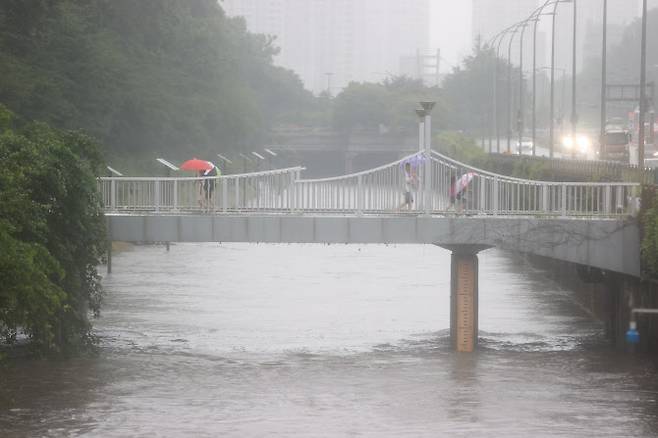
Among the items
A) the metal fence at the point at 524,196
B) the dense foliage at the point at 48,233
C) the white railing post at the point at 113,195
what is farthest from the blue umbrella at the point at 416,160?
the dense foliage at the point at 48,233

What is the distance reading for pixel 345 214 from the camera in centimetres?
4481

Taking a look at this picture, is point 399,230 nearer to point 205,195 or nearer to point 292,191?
point 292,191

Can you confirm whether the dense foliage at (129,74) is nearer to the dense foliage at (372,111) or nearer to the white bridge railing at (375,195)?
the white bridge railing at (375,195)

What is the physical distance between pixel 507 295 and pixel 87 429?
1264 inches

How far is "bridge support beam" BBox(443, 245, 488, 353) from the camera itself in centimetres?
4512

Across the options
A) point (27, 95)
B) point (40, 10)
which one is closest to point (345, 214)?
point (27, 95)

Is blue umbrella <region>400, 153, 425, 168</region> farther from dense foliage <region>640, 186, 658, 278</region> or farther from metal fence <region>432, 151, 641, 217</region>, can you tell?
dense foliage <region>640, 186, 658, 278</region>

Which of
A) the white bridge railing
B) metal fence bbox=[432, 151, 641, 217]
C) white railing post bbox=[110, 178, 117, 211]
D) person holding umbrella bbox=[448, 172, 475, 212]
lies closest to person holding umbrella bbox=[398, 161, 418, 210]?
the white bridge railing

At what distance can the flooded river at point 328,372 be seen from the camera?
115 feet

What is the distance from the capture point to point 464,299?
45250 mm

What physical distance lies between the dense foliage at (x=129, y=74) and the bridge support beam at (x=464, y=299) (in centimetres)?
2412

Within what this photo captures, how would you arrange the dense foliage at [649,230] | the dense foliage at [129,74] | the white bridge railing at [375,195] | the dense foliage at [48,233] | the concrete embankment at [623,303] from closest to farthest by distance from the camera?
the dense foliage at [48,233] → the dense foliage at [649,230] → the white bridge railing at [375,195] → the concrete embankment at [623,303] → the dense foliage at [129,74]

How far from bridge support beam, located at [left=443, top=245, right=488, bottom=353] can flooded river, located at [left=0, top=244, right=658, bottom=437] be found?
Answer: 2.20ft

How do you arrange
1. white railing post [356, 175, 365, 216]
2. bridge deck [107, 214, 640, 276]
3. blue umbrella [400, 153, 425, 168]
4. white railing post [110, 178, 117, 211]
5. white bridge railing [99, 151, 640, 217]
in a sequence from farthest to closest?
blue umbrella [400, 153, 425, 168] < white railing post [110, 178, 117, 211] < white bridge railing [99, 151, 640, 217] < white railing post [356, 175, 365, 216] < bridge deck [107, 214, 640, 276]
